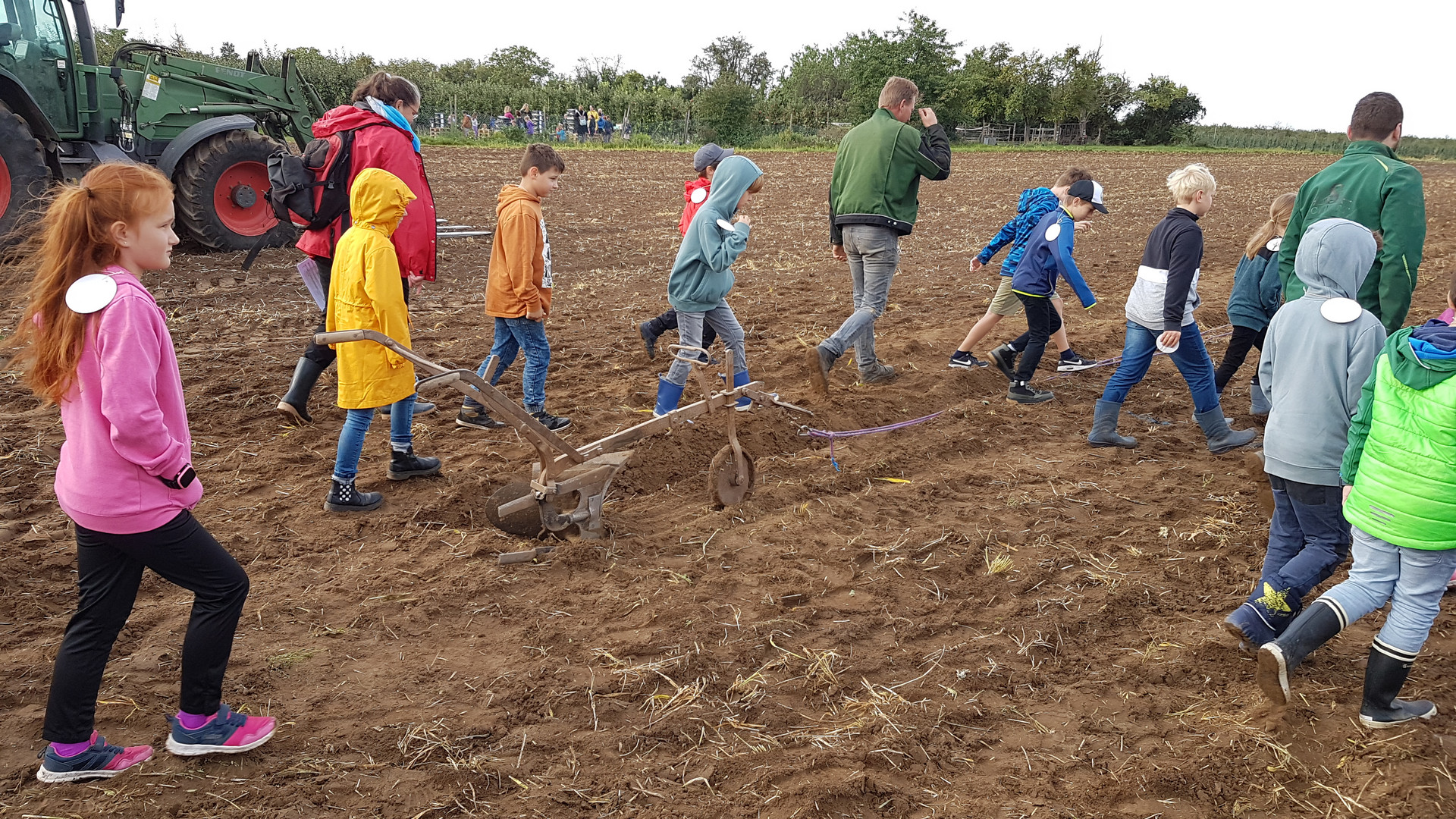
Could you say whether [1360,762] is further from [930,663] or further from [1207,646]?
[930,663]

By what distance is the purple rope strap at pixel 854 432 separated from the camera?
6.16 metres

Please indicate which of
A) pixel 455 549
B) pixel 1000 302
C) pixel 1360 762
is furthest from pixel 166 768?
pixel 1000 302

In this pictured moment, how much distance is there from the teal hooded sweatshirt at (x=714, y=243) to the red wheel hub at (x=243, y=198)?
8.39m

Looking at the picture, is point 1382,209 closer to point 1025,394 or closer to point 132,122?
point 1025,394

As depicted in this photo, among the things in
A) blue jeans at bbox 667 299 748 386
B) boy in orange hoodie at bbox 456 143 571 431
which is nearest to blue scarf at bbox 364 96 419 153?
boy in orange hoodie at bbox 456 143 571 431

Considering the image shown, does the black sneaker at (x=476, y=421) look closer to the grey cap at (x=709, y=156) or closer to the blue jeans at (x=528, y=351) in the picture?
the blue jeans at (x=528, y=351)

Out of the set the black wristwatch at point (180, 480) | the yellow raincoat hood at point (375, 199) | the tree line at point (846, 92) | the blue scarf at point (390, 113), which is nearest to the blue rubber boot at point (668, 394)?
the yellow raincoat hood at point (375, 199)

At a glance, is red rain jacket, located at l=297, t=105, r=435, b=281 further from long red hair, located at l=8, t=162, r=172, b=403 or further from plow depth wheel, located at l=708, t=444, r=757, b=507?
long red hair, located at l=8, t=162, r=172, b=403

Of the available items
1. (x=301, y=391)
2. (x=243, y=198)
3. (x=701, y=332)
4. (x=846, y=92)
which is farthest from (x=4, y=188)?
(x=846, y=92)

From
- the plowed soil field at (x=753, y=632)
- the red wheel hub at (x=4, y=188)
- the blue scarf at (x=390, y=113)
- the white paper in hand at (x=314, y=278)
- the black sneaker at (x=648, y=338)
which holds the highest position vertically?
the blue scarf at (x=390, y=113)

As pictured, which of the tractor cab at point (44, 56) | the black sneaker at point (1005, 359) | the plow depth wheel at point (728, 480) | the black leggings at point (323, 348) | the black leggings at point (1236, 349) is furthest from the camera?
the tractor cab at point (44, 56)

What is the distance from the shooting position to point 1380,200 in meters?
4.98

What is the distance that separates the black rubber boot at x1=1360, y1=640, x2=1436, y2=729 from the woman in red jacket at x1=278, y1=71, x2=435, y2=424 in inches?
203

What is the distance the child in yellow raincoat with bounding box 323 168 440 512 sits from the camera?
5012mm
